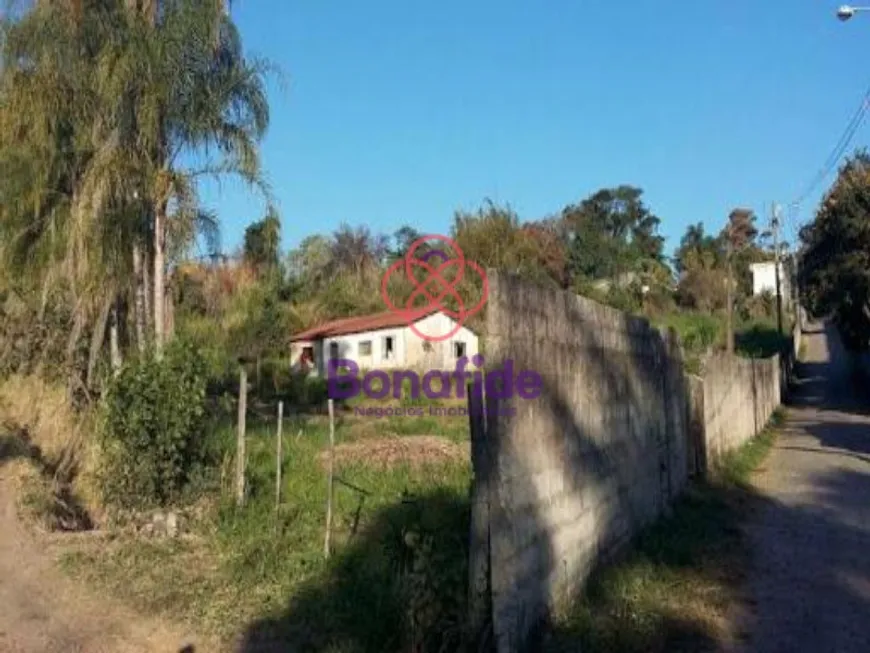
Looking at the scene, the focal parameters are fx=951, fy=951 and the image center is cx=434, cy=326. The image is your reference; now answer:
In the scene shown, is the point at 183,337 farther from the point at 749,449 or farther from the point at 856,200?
the point at 856,200

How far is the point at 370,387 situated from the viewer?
29.8 meters

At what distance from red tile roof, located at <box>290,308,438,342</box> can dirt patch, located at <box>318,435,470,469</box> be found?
77.2ft

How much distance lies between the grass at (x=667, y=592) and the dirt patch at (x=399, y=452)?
133 inches

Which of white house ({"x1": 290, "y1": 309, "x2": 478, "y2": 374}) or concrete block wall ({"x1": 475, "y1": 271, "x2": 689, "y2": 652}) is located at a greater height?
white house ({"x1": 290, "y1": 309, "x2": 478, "y2": 374})

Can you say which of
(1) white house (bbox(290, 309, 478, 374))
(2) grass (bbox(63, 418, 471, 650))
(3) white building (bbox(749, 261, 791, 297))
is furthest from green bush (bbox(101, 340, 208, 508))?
(3) white building (bbox(749, 261, 791, 297))

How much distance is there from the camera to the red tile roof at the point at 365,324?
38719mm

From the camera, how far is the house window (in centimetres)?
3988

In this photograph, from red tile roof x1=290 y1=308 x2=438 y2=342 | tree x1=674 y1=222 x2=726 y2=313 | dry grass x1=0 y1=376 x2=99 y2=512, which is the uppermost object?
tree x1=674 y1=222 x2=726 y2=313

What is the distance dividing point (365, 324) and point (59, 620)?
112ft

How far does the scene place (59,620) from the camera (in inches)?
290

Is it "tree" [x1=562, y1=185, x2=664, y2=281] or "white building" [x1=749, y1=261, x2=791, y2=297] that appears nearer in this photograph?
"tree" [x1=562, y1=185, x2=664, y2=281]

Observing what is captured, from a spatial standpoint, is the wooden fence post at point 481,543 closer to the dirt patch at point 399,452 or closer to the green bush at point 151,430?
the green bush at point 151,430

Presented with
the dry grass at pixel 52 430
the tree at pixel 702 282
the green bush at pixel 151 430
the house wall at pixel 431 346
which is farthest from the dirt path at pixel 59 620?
the tree at pixel 702 282

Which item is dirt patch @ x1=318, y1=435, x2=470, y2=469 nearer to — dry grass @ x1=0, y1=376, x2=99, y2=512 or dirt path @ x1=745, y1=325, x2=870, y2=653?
dry grass @ x1=0, y1=376, x2=99, y2=512
